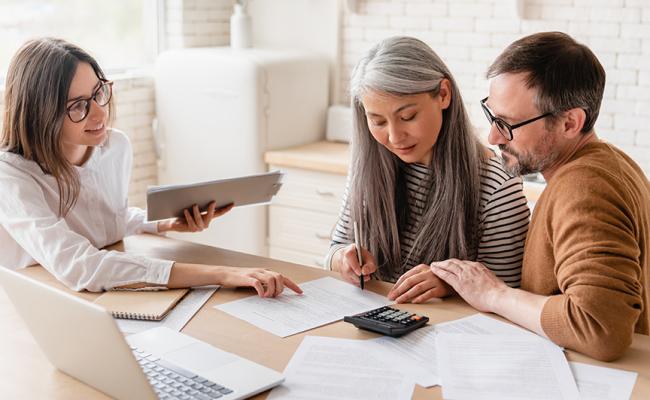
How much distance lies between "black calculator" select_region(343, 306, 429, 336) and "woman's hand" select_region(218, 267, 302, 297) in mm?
257

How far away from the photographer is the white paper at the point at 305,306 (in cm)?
197

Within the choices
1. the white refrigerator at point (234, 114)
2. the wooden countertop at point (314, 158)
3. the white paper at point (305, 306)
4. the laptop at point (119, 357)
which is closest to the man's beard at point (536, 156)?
the white paper at point (305, 306)

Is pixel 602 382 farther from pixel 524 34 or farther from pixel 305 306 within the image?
pixel 524 34

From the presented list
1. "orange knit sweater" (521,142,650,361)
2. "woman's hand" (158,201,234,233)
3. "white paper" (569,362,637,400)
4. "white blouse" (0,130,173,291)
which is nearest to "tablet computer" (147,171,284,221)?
"woman's hand" (158,201,234,233)

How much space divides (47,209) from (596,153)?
144 centimetres

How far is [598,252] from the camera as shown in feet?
5.69

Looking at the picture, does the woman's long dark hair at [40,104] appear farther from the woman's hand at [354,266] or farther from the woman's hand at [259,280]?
the woman's hand at [354,266]

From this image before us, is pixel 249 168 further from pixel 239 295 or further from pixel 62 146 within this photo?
pixel 239 295

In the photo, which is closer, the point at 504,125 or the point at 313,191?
the point at 504,125

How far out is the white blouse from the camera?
86.7 inches

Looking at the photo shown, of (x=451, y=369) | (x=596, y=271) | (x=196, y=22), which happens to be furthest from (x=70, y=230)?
(x=196, y=22)

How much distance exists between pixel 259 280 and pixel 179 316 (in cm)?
24

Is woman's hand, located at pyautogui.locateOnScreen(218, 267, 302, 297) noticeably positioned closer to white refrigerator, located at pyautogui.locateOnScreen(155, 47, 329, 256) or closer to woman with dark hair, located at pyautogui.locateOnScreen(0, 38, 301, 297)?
woman with dark hair, located at pyautogui.locateOnScreen(0, 38, 301, 297)

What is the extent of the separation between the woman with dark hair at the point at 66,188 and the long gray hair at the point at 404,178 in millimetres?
424
